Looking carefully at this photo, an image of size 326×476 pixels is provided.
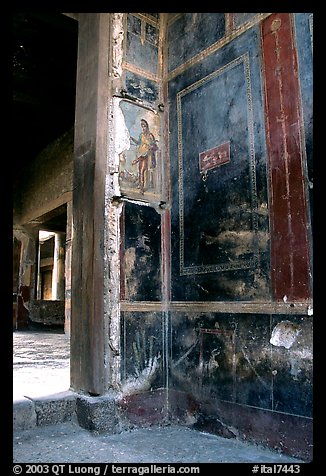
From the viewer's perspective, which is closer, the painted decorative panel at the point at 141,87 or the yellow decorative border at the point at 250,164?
the yellow decorative border at the point at 250,164

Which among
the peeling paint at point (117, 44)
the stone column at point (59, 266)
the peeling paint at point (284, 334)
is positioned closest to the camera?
the peeling paint at point (284, 334)

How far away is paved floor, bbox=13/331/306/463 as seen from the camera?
8.26ft

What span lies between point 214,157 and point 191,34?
1.19m

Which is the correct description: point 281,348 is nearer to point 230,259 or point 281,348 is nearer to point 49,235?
point 230,259

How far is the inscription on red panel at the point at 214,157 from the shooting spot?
10.6 ft

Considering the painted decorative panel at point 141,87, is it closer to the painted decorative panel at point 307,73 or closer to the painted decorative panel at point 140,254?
the painted decorative panel at point 140,254

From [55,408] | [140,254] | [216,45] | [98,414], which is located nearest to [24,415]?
[55,408]

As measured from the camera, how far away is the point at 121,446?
109 inches

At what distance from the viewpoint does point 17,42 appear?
5.50 metres

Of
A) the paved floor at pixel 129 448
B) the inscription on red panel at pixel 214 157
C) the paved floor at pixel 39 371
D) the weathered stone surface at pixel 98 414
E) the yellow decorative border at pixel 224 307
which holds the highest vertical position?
the inscription on red panel at pixel 214 157

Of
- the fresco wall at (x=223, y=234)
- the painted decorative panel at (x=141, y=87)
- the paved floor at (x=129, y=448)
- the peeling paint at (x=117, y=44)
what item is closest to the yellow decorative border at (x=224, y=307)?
the fresco wall at (x=223, y=234)

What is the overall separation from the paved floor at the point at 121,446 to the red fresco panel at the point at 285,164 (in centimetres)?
102

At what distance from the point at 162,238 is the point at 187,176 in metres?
0.57

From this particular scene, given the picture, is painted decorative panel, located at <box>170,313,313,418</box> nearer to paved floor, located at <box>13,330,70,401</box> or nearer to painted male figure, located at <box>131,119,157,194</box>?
paved floor, located at <box>13,330,70,401</box>
